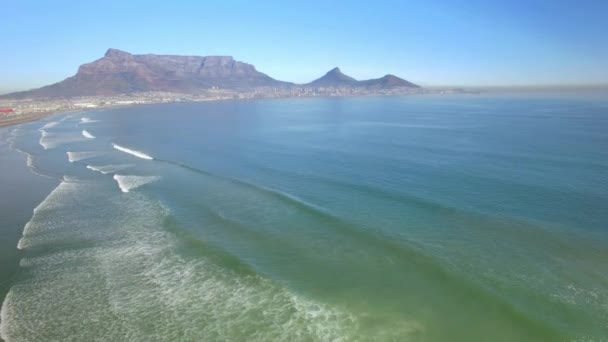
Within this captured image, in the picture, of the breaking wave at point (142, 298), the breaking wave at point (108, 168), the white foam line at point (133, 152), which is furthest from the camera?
the white foam line at point (133, 152)

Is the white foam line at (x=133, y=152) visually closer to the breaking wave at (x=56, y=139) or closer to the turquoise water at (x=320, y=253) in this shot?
the turquoise water at (x=320, y=253)

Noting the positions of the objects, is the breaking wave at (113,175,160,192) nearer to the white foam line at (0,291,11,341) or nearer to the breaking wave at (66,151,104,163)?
the breaking wave at (66,151,104,163)

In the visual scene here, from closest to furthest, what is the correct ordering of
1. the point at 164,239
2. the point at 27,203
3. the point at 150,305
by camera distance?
the point at 150,305, the point at 164,239, the point at 27,203

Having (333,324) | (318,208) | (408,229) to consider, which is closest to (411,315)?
(333,324)

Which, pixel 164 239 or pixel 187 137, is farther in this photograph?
Answer: pixel 187 137

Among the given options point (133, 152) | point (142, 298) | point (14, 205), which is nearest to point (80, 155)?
point (133, 152)

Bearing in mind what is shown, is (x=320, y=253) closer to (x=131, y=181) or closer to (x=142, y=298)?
(x=142, y=298)

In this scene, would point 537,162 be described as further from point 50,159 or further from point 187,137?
point 50,159

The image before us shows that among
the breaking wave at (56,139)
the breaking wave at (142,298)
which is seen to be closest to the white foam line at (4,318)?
the breaking wave at (142,298)
